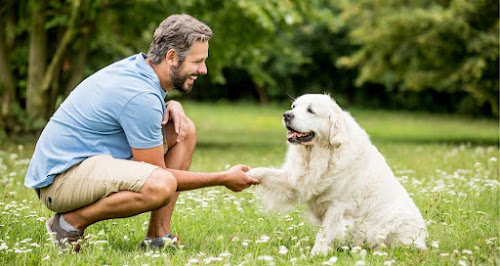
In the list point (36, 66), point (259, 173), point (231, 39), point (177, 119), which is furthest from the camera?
point (231, 39)

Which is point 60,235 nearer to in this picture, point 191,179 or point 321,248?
point 191,179

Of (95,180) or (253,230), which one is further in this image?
(253,230)

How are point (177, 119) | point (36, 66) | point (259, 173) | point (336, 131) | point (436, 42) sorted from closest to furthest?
point (177, 119) → point (336, 131) → point (259, 173) → point (36, 66) → point (436, 42)

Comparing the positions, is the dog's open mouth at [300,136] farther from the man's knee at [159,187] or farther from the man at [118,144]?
the man's knee at [159,187]

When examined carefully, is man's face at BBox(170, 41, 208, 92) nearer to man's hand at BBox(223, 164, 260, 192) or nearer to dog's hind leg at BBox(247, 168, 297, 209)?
man's hand at BBox(223, 164, 260, 192)

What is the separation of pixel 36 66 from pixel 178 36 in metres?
9.81

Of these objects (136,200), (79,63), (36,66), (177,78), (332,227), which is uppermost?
(177,78)

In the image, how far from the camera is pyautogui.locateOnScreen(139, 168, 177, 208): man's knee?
4.37m

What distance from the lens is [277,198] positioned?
210 inches

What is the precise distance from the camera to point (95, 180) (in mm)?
4426

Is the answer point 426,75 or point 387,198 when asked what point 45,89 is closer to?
point 426,75

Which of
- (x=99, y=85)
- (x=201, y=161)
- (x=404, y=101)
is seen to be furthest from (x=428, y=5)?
(x=404, y=101)

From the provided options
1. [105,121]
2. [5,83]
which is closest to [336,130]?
[105,121]

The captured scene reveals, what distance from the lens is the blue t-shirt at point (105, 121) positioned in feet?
14.4
